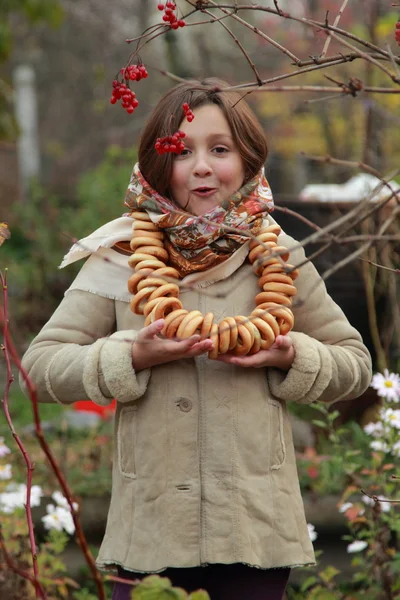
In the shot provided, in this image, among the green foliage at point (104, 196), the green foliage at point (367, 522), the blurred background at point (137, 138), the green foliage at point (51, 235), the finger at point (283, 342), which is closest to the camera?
the finger at point (283, 342)

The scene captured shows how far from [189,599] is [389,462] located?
203cm

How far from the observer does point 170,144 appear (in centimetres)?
221

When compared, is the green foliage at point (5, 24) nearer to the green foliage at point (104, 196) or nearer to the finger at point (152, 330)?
the green foliage at point (104, 196)

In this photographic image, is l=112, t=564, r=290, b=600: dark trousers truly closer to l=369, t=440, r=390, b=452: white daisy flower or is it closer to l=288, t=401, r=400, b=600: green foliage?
l=288, t=401, r=400, b=600: green foliage

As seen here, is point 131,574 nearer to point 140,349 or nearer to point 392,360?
point 140,349

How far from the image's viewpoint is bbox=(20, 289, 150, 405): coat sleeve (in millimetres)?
2293

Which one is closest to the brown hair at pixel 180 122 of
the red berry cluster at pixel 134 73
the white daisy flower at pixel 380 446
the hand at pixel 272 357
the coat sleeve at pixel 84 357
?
the red berry cluster at pixel 134 73

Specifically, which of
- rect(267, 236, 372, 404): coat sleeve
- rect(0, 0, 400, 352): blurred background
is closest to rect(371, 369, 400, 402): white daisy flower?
rect(267, 236, 372, 404): coat sleeve

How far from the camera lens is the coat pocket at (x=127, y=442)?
2.35 metres

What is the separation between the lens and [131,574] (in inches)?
92.4

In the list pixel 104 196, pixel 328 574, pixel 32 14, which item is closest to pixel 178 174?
pixel 328 574

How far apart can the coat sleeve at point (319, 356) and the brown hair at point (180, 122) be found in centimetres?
26

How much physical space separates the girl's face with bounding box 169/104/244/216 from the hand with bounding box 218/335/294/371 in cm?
39

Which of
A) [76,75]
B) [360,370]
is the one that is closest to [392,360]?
[360,370]
